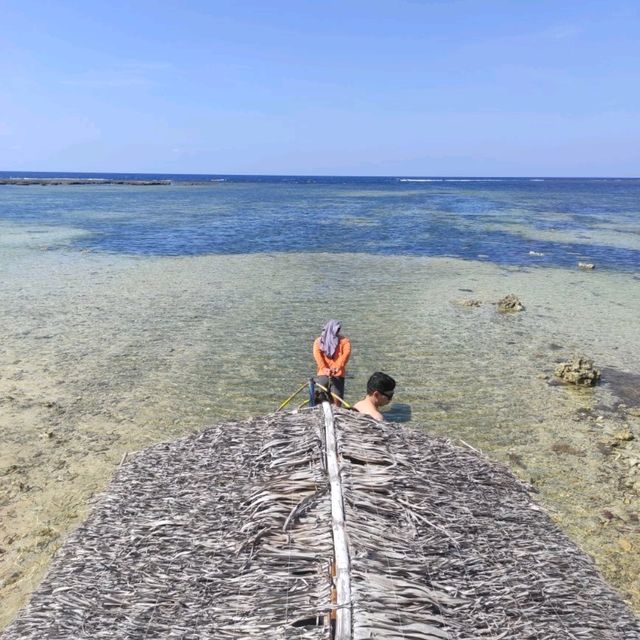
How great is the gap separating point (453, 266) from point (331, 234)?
14.3 meters

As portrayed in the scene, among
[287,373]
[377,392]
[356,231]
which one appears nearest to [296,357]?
[287,373]

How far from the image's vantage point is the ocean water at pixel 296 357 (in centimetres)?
789

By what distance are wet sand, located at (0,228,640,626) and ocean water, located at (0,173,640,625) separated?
0.05 metres

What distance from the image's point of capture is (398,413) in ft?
34.3

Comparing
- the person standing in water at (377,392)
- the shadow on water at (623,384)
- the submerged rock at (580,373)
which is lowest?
the shadow on water at (623,384)

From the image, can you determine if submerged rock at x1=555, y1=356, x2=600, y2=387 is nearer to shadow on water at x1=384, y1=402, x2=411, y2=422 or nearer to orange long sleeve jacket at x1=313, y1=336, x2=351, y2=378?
shadow on water at x1=384, y1=402, x2=411, y2=422

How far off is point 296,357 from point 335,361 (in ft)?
12.2

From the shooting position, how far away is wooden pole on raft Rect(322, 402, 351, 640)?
3186 mm

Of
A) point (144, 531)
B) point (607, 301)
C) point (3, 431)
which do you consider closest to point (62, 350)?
point (3, 431)

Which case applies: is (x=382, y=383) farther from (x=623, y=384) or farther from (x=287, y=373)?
(x=623, y=384)

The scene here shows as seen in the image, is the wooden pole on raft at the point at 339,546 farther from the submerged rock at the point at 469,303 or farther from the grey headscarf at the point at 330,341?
the submerged rock at the point at 469,303

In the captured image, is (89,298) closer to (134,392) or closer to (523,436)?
(134,392)

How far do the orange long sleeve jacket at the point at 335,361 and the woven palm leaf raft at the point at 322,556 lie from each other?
4265 mm

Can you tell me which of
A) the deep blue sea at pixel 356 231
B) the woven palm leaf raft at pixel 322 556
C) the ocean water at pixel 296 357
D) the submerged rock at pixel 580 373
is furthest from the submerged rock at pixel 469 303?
the woven palm leaf raft at pixel 322 556
